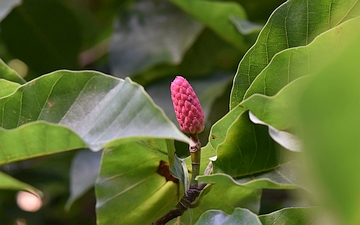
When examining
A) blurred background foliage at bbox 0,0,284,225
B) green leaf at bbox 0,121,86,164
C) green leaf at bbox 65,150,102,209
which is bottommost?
green leaf at bbox 65,150,102,209

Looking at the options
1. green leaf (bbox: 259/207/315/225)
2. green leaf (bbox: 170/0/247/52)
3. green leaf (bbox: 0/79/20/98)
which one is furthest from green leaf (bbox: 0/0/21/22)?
green leaf (bbox: 259/207/315/225)

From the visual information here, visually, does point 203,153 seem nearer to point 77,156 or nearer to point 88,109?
point 88,109

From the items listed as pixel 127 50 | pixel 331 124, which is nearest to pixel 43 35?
pixel 127 50

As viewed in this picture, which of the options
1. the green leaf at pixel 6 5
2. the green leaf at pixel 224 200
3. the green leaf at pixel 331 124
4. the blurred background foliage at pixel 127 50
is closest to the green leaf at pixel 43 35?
the blurred background foliage at pixel 127 50

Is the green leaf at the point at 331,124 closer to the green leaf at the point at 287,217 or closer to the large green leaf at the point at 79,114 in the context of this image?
the large green leaf at the point at 79,114

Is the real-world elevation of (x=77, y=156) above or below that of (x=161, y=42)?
below

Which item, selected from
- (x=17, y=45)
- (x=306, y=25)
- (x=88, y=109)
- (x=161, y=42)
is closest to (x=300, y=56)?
(x=306, y=25)

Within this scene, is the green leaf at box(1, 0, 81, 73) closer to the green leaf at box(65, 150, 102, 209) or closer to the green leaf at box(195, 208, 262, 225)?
the green leaf at box(65, 150, 102, 209)
